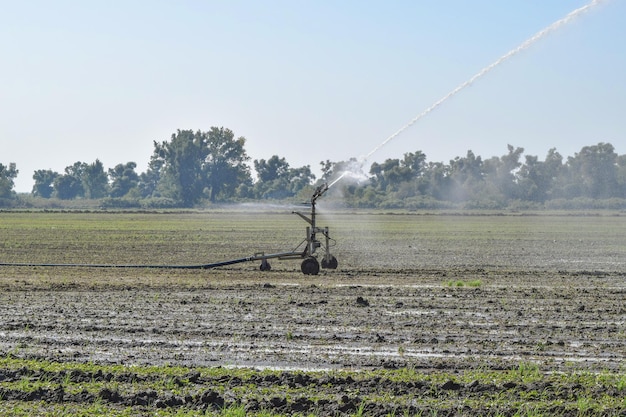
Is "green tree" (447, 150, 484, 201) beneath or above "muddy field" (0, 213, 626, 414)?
above

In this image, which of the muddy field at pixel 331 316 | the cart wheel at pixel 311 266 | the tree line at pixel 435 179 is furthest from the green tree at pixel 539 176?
the cart wheel at pixel 311 266

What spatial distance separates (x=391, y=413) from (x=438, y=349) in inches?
146

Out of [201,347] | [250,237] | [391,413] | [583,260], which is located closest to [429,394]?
[391,413]

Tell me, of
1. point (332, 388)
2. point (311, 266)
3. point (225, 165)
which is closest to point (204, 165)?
point (225, 165)

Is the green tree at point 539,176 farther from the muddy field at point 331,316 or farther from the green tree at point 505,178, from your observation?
the muddy field at point 331,316

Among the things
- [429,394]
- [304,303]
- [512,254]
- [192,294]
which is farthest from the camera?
[512,254]

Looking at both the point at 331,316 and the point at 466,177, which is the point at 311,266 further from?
the point at 466,177

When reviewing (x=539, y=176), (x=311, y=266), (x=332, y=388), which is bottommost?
(x=332, y=388)

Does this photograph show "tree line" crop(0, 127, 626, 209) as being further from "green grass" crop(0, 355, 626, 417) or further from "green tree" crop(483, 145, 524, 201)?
"green grass" crop(0, 355, 626, 417)

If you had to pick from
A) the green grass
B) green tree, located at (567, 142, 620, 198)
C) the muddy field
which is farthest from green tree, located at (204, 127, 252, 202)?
the green grass

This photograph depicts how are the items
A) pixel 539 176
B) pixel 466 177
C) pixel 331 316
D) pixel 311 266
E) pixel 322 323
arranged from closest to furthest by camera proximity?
pixel 322 323
pixel 331 316
pixel 311 266
pixel 539 176
pixel 466 177

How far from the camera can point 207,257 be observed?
1358 inches

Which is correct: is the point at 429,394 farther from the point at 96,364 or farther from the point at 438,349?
the point at 96,364

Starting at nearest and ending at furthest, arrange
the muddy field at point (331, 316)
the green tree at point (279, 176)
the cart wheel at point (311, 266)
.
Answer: the muddy field at point (331, 316) → the cart wheel at point (311, 266) → the green tree at point (279, 176)
